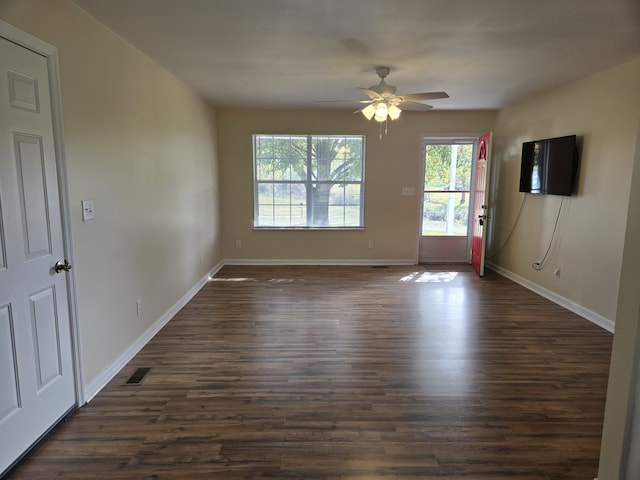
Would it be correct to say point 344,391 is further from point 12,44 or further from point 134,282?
point 12,44

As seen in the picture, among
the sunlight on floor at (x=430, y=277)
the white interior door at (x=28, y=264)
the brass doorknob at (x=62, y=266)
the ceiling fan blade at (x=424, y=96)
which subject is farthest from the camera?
the sunlight on floor at (x=430, y=277)

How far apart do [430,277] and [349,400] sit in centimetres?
348

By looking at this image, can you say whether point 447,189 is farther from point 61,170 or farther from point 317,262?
point 61,170

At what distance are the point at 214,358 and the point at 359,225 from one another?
12.4 ft

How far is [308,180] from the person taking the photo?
6145mm

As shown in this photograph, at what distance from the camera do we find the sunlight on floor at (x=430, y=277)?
17.8ft

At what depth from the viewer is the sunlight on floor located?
5.42m

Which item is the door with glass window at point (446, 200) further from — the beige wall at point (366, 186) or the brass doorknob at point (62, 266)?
the brass doorknob at point (62, 266)

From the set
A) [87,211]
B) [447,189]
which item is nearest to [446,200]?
[447,189]

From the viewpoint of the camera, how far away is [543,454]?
78.2 inches

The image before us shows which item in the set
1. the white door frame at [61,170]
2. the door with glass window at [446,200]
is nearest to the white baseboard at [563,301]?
the door with glass window at [446,200]

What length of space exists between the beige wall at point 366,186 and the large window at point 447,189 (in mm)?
303

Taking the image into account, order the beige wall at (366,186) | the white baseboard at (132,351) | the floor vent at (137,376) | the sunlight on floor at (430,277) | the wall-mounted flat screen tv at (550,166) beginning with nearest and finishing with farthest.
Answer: the white baseboard at (132,351)
the floor vent at (137,376)
the wall-mounted flat screen tv at (550,166)
the sunlight on floor at (430,277)
the beige wall at (366,186)

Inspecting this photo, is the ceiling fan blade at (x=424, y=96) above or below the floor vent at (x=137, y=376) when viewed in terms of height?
above
